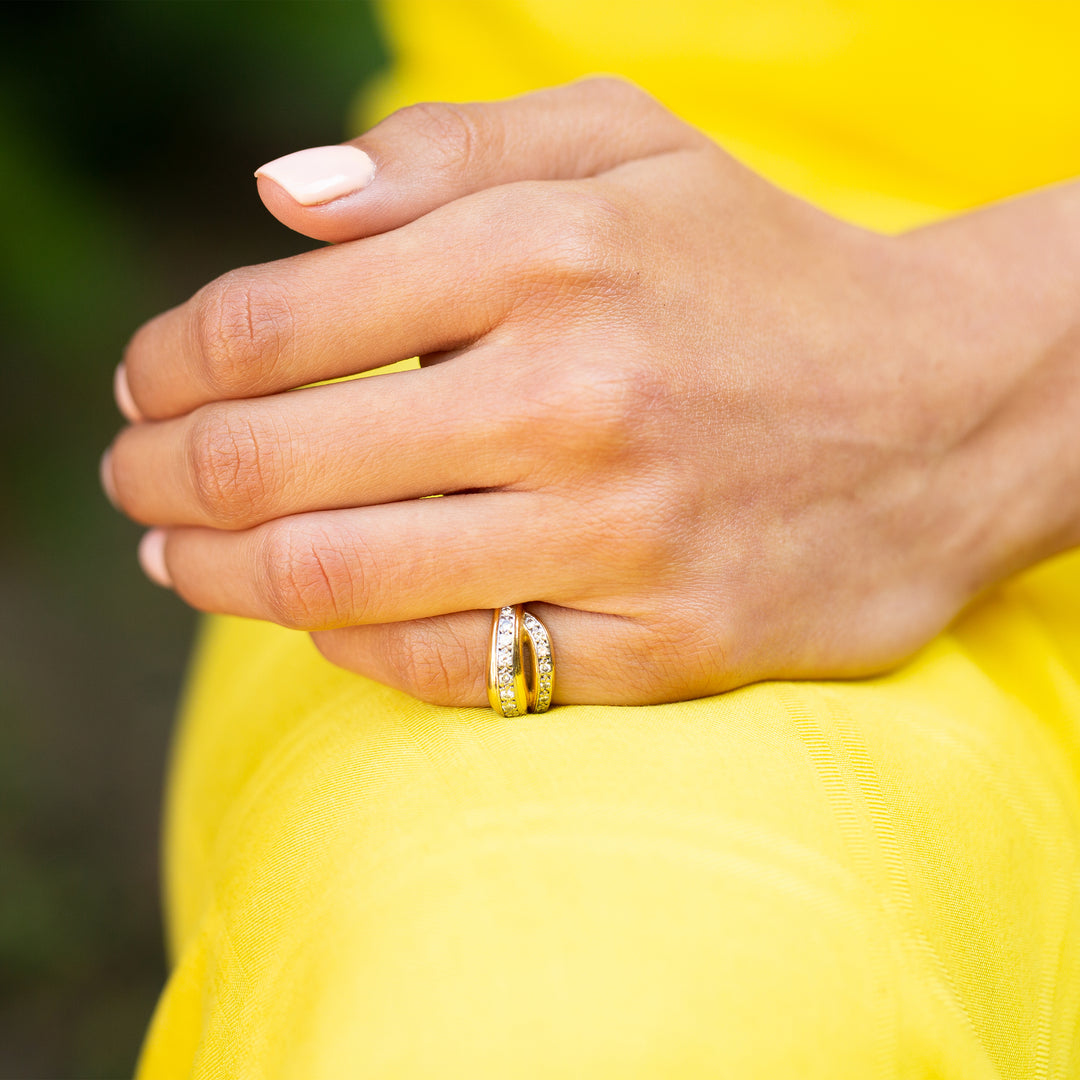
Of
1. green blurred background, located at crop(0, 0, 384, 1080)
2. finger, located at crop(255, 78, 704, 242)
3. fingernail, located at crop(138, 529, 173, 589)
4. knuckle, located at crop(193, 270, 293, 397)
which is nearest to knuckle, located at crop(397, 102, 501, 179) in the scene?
finger, located at crop(255, 78, 704, 242)

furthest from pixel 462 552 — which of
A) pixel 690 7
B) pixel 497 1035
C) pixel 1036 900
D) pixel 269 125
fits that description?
pixel 269 125

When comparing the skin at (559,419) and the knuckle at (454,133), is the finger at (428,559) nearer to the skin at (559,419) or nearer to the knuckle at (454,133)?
the skin at (559,419)

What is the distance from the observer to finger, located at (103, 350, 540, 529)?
1.83ft

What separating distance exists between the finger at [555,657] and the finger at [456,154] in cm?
25

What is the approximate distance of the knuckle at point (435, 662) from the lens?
58 cm

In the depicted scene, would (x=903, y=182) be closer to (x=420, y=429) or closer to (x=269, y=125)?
(x=420, y=429)

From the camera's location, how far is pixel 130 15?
191 centimetres

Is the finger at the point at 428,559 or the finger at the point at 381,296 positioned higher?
the finger at the point at 381,296

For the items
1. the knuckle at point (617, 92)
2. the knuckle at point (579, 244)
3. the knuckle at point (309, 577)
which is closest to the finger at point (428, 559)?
the knuckle at point (309, 577)

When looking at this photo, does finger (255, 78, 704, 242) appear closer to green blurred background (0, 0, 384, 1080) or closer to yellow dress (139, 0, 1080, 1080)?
yellow dress (139, 0, 1080, 1080)

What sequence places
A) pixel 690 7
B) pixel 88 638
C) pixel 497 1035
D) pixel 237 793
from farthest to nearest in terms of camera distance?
pixel 88 638 < pixel 690 7 < pixel 237 793 < pixel 497 1035

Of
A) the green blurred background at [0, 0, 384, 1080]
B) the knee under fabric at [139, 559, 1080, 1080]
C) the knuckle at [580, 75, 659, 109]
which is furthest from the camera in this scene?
the green blurred background at [0, 0, 384, 1080]

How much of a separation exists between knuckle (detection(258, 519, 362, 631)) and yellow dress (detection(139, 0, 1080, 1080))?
0.08 meters

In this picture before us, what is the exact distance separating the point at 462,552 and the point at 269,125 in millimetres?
1956
